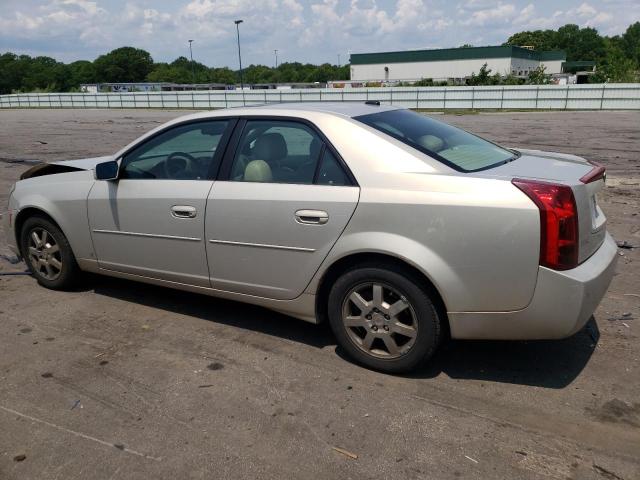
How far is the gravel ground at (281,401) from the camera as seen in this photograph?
8.82ft

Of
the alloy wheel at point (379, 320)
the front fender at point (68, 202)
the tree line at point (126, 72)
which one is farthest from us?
the tree line at point (126, 72)

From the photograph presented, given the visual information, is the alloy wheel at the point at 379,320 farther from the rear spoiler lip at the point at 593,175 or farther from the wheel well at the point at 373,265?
→ the rear spoiler lip at the point at 593,175

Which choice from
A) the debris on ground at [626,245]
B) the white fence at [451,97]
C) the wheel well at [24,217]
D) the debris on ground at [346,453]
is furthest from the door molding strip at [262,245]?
the white fence at [451,97]

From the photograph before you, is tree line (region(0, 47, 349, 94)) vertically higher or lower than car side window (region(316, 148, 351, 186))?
higher

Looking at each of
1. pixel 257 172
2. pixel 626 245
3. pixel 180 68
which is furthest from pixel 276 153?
pixel 180 68

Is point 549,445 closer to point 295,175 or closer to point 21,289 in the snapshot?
point 295,175

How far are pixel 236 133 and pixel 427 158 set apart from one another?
55.2 inches

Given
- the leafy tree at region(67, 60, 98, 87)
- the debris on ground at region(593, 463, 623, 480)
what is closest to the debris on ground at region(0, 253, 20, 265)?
the debris on ground at region(593, 463, 623, 480)

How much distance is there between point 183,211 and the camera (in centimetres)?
399

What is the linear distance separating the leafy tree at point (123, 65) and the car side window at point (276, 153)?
5212 inches

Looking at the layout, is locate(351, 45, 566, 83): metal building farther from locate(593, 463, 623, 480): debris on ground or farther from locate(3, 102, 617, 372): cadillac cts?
locate(593, 463, 623, 480): debris on ground

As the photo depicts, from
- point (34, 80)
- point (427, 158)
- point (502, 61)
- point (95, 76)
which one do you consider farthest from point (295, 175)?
point (95, 76)

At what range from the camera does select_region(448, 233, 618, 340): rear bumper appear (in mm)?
2953

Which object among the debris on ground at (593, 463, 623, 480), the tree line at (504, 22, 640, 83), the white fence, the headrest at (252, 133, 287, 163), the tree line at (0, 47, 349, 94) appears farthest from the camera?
the tree line at (504, 22, 640, 83)
